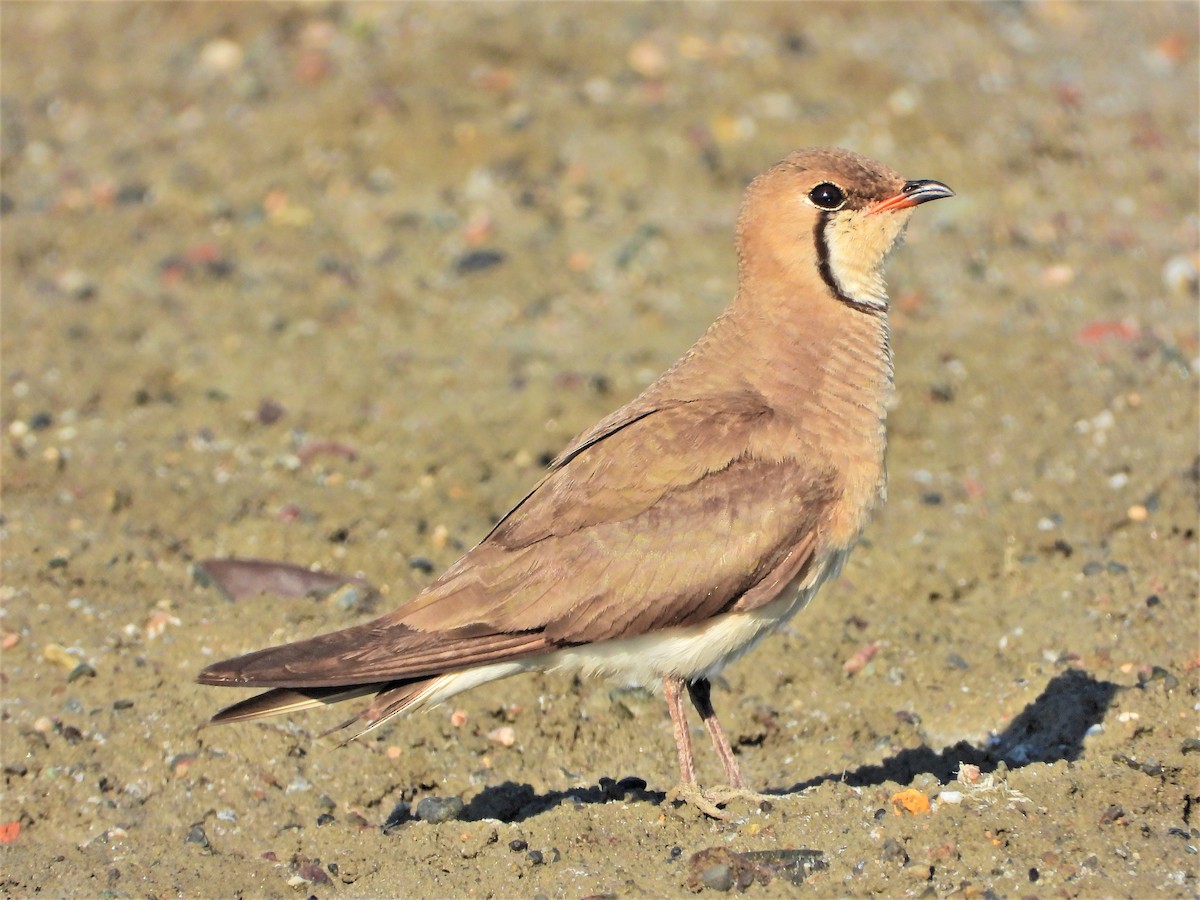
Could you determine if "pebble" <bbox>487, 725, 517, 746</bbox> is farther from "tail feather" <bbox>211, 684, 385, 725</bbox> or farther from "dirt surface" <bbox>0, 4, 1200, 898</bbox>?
"tail feather" <bbox>211, 684, 385, 725</bbox>

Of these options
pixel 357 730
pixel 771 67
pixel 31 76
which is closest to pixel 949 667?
pixel 357 730

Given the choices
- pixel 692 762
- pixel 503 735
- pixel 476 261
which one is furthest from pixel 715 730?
pixel 476 261

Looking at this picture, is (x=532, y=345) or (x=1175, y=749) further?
(x=532, y=345)

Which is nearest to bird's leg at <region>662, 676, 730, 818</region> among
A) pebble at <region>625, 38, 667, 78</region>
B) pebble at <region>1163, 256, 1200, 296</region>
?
pebble at <region>1163, 256, 1200, 296</region>

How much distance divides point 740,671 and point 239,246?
5380mm

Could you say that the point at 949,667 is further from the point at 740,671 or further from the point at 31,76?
the point at 31,76

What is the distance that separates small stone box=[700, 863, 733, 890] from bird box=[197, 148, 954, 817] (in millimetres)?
472

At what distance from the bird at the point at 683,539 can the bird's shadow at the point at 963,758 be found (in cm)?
46

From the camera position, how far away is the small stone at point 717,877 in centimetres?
483

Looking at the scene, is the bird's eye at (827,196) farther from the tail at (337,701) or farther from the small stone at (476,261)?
the small stone at (476,261)

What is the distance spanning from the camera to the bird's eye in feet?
19.5

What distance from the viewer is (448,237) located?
10.6 meters

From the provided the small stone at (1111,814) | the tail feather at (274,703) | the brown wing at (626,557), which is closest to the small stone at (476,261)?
the brown wing at (626,557)

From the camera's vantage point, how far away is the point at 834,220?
19.5 feet
